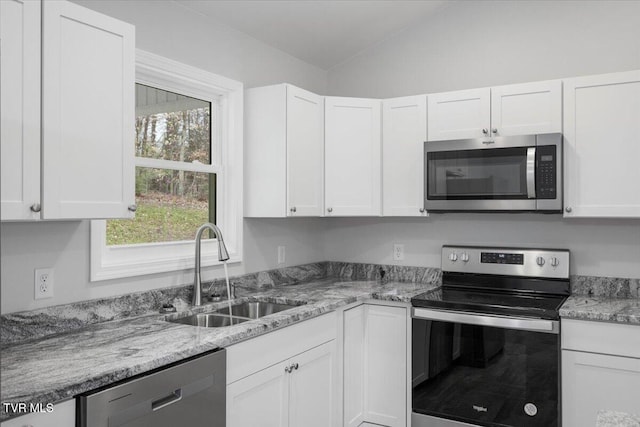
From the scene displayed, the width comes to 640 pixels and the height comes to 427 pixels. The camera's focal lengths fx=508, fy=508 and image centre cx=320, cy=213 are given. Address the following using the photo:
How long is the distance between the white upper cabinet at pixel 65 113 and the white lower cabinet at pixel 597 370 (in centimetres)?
218

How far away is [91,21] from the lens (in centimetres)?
180

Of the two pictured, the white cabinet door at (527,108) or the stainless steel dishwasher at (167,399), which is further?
the white cabinet door at (527,108)

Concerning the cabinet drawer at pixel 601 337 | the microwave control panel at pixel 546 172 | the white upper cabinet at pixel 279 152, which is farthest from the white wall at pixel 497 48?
the cabinet drawer at pixel 601 337

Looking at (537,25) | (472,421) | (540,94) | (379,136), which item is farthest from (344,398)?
(537,25)

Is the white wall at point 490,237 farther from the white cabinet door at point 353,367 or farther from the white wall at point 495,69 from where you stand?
the white cabinet door at point 353,367

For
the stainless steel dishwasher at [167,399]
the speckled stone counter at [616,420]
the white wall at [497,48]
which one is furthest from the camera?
the white wall at [497,48]

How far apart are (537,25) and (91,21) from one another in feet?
8.61

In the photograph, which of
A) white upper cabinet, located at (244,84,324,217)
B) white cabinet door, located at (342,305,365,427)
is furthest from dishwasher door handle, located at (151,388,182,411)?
white upper cabinet, located at (244,84,324,217)

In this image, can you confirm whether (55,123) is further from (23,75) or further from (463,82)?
(463,82)

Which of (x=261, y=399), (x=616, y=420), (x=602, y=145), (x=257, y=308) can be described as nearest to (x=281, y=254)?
(x=257, y=308)

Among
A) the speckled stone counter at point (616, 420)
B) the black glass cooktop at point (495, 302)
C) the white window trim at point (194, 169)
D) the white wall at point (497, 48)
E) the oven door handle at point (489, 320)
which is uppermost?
the white wall at point (497, 48)

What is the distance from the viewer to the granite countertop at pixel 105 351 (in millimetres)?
1419

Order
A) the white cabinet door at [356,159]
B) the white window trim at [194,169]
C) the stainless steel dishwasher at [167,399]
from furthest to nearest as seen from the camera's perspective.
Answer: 1. the white cabinet door at [356,159]
2. the white window trim at [194,169]
3. the stainless steel dishwasher at [167,399]

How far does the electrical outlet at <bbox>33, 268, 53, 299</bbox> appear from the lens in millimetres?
1985
